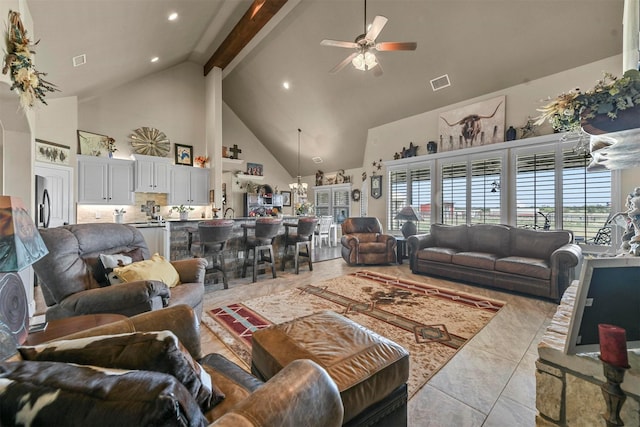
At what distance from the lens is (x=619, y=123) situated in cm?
124

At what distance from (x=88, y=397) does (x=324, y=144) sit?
801 cm

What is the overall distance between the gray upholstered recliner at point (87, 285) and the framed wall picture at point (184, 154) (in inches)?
204

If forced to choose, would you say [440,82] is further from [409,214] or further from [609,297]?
[609,297]

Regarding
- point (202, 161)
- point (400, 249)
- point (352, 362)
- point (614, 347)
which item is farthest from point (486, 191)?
point (202, 161)

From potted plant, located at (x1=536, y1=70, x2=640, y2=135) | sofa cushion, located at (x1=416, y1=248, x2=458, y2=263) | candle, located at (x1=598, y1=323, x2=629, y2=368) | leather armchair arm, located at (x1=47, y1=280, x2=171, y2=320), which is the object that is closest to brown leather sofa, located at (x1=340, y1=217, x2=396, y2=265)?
sofa cushion, located at (x1=416, y1=248, x2=458, y2=263)

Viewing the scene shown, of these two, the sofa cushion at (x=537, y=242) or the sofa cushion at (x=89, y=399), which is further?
the sofa cushion at (x=537, y=242)

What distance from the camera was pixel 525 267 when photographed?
3553 millimetres

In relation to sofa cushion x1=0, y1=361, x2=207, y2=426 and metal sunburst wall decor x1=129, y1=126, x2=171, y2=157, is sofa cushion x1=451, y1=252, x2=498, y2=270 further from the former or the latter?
metal sunburst wall decor x1=129, y1=126, x2=171, y2=157

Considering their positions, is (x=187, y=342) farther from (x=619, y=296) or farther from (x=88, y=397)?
(x=619, y=296)

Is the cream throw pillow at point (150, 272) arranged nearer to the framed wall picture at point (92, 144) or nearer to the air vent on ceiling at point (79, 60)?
the air vent on ceiling at point (79, 60)

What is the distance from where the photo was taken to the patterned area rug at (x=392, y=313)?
87.8 inches

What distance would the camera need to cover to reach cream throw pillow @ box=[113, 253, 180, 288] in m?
2.08

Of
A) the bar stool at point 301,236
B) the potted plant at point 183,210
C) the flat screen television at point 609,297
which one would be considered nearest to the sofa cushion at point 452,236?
the bar stool at point 301,236

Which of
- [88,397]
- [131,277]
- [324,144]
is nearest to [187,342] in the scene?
[88,397]
